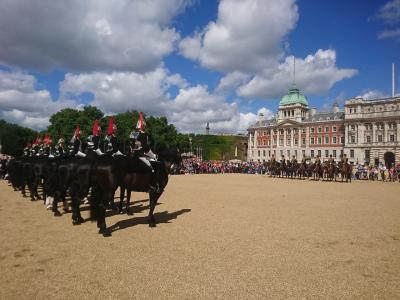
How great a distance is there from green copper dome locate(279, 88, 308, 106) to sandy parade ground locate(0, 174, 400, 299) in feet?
344

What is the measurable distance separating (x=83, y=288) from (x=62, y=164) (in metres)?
7.41

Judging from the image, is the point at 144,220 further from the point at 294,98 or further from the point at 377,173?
the point at 294,98

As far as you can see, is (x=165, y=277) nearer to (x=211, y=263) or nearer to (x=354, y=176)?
(x=211, y=263)

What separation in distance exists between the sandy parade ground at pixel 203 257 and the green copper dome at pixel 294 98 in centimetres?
10476

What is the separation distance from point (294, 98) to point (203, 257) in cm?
11176

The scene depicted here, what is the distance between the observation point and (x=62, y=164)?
460 inches

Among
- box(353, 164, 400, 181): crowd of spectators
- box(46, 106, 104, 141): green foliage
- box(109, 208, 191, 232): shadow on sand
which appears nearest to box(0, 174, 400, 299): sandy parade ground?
box(109, 208, 191, 232): shadow on sand

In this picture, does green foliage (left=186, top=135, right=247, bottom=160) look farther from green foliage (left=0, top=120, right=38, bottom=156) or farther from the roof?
green foliage (left=0, top=120, right=38, bottom=156)

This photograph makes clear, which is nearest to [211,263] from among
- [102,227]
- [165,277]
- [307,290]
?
[165,277]

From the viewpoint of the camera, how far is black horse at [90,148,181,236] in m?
9.44

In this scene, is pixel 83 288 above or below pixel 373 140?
below

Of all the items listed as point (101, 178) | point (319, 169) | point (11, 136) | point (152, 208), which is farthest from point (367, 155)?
point (11, 136)

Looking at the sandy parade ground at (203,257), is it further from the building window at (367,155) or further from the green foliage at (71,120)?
the building window at (367,155)

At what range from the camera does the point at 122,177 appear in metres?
9.91
